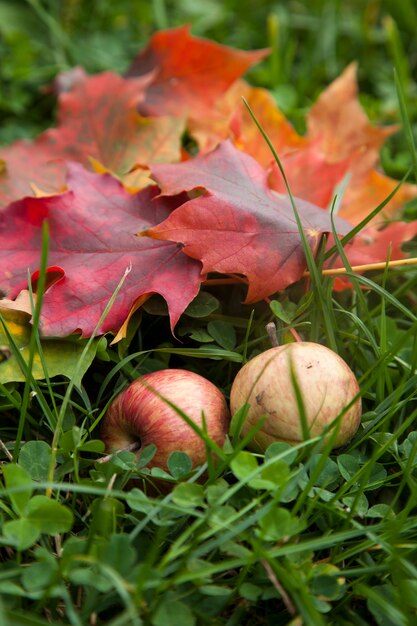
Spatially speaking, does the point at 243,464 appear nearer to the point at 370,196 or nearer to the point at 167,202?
the point at 167,202

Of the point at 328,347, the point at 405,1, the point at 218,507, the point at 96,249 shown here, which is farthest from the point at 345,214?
the point at 405,1

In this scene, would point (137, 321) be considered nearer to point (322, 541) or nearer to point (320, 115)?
point (322, 541)

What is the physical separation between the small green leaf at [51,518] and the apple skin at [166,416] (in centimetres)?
21

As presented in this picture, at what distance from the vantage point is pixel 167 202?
56.6 inches

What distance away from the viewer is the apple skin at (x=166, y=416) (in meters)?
1.16

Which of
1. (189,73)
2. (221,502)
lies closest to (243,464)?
(221,502)

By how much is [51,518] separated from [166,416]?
0.84 ft

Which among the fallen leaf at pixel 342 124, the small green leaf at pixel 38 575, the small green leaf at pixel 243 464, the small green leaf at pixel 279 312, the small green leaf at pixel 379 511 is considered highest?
the fallen leaf at pixel 342 124

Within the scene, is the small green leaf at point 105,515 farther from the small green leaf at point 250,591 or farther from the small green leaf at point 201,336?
the small green leaf at point 201,336

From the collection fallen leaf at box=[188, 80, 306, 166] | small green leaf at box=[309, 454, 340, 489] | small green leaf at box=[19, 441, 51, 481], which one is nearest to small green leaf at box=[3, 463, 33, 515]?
small green leaf at box=[19, 441, 51, 481]

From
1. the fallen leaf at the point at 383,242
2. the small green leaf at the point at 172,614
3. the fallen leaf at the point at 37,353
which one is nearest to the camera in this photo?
the small green leaf at the point at 172,614

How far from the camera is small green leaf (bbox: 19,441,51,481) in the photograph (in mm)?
1132

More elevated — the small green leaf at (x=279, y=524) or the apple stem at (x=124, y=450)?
the small green leaf at (x=279, y=524)

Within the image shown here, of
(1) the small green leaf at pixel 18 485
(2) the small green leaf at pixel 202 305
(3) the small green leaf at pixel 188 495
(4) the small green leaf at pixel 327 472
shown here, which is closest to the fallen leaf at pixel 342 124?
(2) the small green leaf at pixel 202 305
